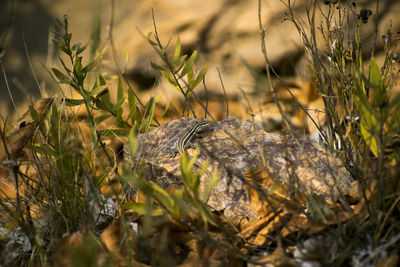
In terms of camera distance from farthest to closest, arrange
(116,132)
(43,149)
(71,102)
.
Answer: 1. (116,132)
2. (71,102)
3. (43,149)

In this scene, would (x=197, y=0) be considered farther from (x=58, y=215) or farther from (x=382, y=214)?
(x=382, y=214)

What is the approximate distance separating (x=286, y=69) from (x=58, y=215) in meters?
1.92

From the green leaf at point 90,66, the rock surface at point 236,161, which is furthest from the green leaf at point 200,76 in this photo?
the green leaf at point 90,66

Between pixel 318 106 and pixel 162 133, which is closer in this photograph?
pixel 162 133

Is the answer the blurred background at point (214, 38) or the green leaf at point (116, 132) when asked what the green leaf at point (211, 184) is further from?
the blurred background at point (214, 38)

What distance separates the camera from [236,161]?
1.57 metres

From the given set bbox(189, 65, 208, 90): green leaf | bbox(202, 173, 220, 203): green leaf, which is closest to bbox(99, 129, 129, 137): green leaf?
bbox(189, 65, 208, 90): green leaf

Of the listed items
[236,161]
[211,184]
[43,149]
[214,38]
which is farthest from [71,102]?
[214,38]

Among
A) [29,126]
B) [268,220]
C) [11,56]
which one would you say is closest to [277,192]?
[268,220]

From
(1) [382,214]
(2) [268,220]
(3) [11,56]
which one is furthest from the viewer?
(3) [11,56]

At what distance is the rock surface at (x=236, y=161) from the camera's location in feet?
4.55

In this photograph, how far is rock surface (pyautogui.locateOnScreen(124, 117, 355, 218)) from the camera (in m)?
1.39

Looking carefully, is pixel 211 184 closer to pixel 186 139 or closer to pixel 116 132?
pixel 186 139

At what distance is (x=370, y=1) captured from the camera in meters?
2.67
